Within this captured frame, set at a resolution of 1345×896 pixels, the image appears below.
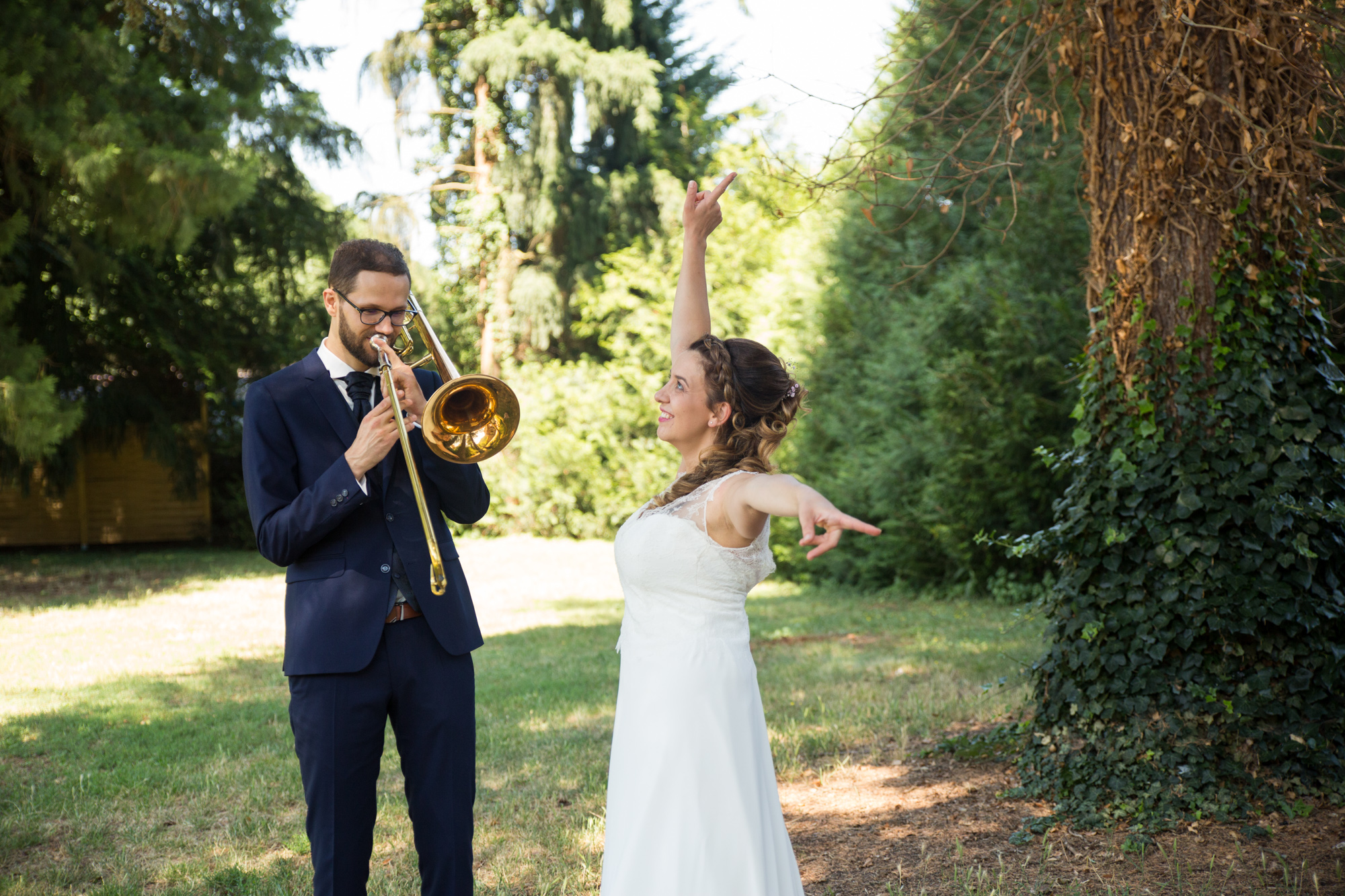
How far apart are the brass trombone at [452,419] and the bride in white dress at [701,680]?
46 centimetres

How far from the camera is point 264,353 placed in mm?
17625

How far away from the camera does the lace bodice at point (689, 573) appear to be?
8.84 feet

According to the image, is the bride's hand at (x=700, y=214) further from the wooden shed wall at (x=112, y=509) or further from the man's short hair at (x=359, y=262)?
the wooden shed wall at (x=112, y=509)

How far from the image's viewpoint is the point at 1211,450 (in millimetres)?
4168

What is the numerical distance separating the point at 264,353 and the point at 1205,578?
54.3 feet

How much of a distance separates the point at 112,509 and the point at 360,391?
18.0 metres

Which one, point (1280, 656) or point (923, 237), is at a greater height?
point (923, 237)

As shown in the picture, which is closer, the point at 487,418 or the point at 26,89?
the point at 487,418

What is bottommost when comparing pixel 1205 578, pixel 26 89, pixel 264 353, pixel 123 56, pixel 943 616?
pixel 943 616

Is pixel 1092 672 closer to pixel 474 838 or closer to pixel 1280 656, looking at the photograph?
pixel 1280 656

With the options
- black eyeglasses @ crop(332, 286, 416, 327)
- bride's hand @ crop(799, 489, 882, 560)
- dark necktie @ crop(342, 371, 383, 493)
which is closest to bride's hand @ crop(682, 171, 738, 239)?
black eyeglasses @ crop(332, 286, 416, 327)

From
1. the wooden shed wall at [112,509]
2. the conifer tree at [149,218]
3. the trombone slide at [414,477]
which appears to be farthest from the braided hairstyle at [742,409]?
the wooden shed wall at [112,509]

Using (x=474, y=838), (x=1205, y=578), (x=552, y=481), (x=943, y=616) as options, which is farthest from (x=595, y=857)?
(x=552, y=481)

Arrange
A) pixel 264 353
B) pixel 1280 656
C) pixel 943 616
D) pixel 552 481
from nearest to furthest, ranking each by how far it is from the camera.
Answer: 1. pixel 1280 656
2. pixel 943 616
3. pixel 264 353
4. pixel 552 481
